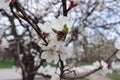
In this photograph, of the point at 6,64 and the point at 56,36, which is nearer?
the point at 56,36

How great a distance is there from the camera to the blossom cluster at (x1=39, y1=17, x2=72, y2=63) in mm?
1286

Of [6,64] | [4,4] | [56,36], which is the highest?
[4,4]

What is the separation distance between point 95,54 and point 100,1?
5.79ft

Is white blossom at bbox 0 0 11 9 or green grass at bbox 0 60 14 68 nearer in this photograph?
white blossom at bbox 0 0 11 9

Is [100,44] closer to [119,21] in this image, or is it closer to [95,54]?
[95,54]

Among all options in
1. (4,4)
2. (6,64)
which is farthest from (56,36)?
(6,64)

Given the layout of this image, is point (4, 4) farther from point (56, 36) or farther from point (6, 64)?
point (6, 64)

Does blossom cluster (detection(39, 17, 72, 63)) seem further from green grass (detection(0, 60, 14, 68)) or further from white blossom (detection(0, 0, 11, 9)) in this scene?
green grass (detection(0, 60, 14, 68))

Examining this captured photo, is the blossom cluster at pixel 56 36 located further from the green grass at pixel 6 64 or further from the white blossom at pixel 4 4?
the green grass at pixel 6 64

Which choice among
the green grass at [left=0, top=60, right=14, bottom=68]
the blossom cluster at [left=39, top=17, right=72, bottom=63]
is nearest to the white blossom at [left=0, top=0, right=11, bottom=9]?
the blossom cluster at [left=39, top=17, right=72, bottom=63]

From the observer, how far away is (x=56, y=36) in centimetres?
131

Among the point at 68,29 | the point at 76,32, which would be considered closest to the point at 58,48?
the point at 68,29

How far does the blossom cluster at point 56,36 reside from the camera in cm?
129

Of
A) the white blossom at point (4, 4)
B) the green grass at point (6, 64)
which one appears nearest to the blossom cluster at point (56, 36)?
the white blossom at point (4, 4)
